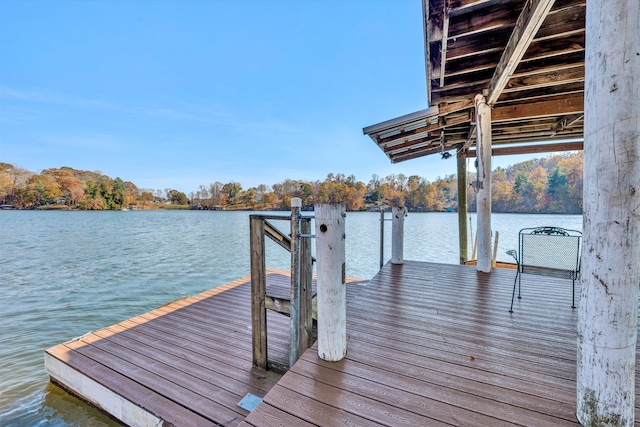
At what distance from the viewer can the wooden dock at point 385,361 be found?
1213 mm

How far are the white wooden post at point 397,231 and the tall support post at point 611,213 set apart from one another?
108 inches

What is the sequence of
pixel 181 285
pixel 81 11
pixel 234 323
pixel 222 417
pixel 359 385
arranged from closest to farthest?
pixel 359 385
pixel 222 417
pixel 234 323
pixel 181 285
pixel 81 11

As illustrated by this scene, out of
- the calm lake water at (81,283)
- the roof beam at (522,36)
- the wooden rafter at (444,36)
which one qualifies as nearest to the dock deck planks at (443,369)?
the calm lake water at (81,283)

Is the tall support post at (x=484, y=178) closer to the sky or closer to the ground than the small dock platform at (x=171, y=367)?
closer to the sky

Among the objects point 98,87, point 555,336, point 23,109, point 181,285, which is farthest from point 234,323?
point 23,109

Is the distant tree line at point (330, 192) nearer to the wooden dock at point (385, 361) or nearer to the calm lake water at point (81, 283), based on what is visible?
the wooden dock at point (385, 361)

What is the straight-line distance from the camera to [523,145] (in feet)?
16.7

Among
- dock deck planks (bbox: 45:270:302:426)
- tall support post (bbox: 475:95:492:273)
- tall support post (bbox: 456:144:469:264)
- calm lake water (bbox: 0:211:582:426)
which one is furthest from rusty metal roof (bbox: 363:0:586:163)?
dock deck planks (bbox: 45:270:302:426)

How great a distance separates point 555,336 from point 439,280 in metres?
1.43

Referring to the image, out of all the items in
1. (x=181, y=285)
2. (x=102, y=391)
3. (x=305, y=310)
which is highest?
(x=305, y=310)

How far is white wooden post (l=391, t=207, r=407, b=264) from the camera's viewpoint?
12.4 feet

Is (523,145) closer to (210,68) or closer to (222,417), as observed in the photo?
(222,417)

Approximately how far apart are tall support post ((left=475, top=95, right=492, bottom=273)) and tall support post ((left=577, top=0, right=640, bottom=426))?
8.45ft

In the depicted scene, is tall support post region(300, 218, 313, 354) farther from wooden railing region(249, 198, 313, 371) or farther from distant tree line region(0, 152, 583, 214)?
distant tree line region(0, 152, 583, 214)
